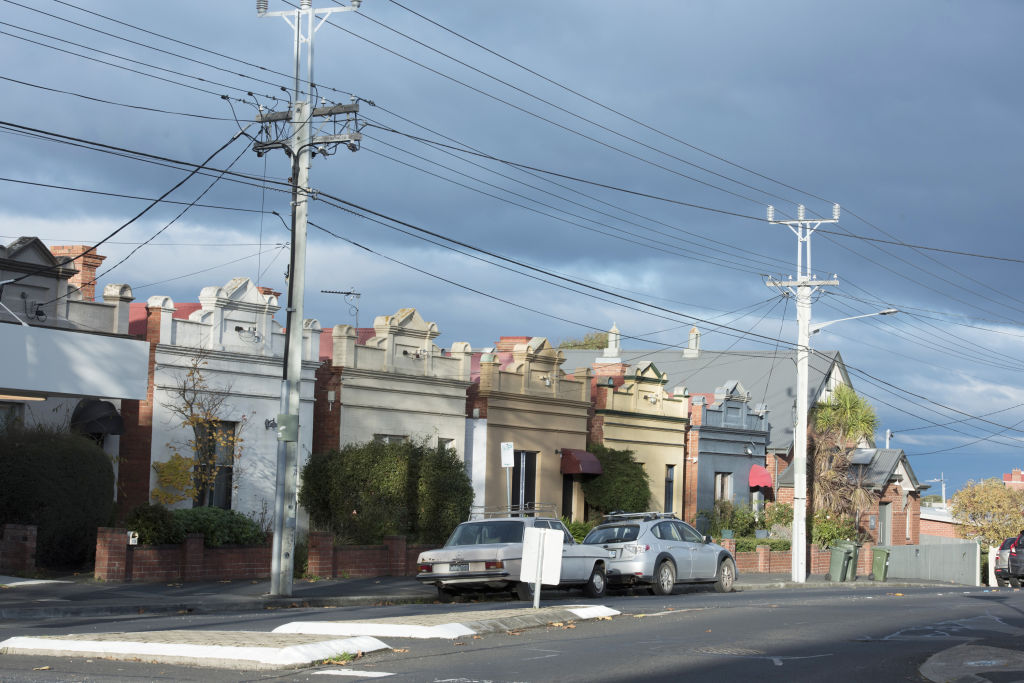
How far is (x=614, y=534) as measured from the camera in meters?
24.9

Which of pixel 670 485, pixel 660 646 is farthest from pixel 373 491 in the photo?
pixel 670 485

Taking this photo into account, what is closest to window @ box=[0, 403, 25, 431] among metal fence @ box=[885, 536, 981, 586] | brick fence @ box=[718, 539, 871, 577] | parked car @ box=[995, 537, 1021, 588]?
brick fence @ box=[718, 539, 871, 577]

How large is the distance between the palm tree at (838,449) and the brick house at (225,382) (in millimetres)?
22332

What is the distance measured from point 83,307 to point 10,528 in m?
5.65

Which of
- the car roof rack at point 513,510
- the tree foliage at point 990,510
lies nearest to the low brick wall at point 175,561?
the car roof rack at point 513,510

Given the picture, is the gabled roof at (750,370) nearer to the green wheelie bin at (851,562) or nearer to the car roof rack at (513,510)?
the green wheelie bin at (851,562)

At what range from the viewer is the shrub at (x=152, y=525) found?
2308 cm

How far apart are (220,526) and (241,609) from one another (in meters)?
5.43

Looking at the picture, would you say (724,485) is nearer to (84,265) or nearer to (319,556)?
(319,556)

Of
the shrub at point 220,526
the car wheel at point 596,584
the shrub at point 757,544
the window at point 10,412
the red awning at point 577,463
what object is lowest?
the shrub at point 757,544

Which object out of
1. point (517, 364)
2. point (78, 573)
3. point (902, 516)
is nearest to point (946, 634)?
point (78, 573)

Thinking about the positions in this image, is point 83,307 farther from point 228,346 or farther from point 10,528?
point 10,528

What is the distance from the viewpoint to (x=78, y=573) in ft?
75.5

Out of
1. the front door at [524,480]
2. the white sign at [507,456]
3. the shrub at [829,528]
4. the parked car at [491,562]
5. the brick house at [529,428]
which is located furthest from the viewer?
the shrub at [829,528]
